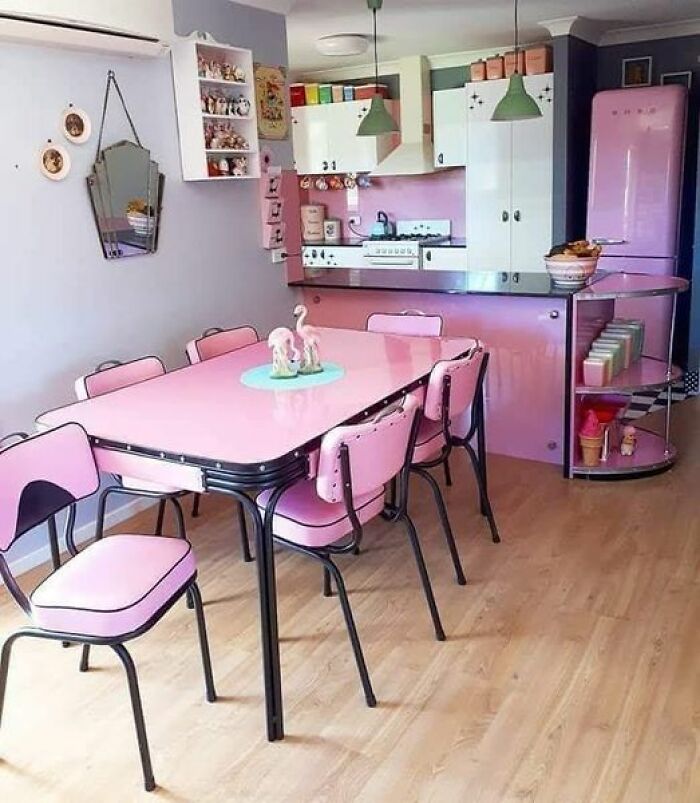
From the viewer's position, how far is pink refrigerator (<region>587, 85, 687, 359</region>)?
4688mm

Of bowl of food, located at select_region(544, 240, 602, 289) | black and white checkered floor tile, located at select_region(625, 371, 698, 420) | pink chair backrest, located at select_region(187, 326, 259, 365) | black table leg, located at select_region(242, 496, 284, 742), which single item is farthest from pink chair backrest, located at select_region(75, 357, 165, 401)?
black and white checkered floor tile, located at select_region(625, 371, 698, 420)

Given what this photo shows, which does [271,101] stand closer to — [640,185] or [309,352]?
[309,352]

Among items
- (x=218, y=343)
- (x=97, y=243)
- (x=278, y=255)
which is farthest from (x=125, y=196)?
(x=278, y=255)

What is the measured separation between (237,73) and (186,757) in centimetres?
296

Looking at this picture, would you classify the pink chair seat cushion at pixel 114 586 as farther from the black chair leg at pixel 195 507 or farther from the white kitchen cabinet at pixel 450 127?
the white kitchen cabinet at pixel 450 127

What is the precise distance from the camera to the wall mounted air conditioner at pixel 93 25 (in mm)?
2615

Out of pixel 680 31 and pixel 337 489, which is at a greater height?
pixel 680 31

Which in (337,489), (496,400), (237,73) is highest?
(237,73)

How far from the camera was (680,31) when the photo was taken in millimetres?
5012

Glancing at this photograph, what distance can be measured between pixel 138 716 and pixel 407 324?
2.09 m

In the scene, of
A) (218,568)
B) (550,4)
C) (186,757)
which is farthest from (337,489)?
(550,4)

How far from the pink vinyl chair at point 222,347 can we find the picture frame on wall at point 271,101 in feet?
4.12

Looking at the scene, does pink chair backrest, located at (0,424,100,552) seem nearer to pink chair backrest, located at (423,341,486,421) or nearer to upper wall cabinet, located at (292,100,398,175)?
pink chair backrest, located at (423,341,486,421)

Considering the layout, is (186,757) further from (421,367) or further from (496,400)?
(496,400)
